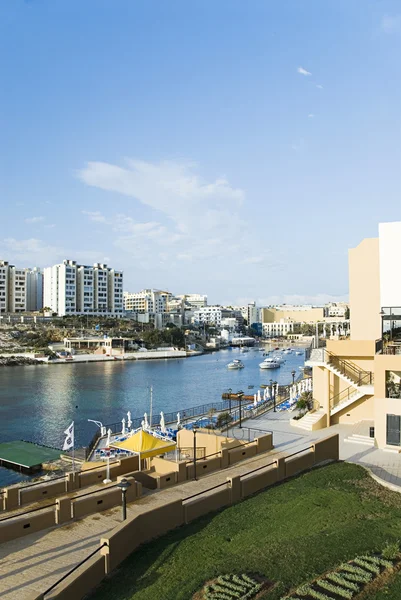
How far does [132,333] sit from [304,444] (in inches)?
4094

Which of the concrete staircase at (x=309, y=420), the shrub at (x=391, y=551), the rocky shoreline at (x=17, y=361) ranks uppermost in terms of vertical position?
the shrub at (x=391, y=551)

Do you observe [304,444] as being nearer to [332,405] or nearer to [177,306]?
[332,405]

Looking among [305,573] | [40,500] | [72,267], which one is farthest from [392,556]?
[72,267]

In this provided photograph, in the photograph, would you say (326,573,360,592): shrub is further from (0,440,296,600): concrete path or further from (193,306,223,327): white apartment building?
(193,306,223,327): white apartment building

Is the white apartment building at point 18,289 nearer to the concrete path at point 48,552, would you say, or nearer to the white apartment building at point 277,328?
the white apartment building at point 277,328

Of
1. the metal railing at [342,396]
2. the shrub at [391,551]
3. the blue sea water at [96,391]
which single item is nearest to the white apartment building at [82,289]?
the blue sea water at [96,391]

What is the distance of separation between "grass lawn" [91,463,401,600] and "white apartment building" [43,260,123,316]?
119716mm

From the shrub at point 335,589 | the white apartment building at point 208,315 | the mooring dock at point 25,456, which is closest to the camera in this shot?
the shrub at point 335,589

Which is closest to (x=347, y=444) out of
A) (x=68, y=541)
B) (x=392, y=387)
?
(x=392, y=387)

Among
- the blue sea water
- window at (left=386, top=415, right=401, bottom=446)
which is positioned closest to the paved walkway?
window at (left=386, top=415, right=401, bottom=446)

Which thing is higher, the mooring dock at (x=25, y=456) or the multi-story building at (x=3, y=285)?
the multi-story building at (x=3, y=285)

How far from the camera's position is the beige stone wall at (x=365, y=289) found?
23984mm

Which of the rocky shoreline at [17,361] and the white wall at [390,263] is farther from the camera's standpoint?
the rocky shoreline at [17,361]

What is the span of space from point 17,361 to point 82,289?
141 ft
